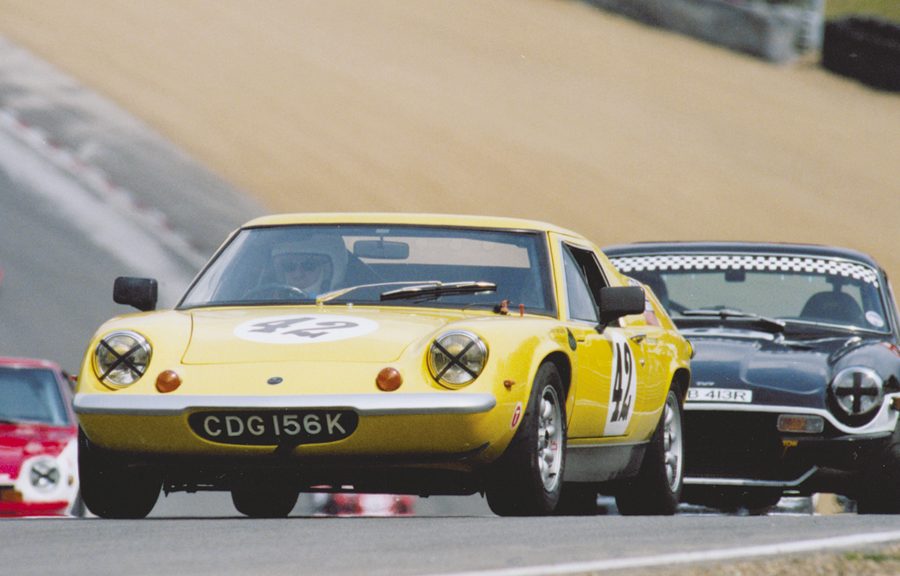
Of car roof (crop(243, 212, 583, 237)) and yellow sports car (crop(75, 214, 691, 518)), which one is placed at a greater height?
car roof (crop(243, 212, 583, 237))

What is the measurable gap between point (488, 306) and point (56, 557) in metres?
2.41

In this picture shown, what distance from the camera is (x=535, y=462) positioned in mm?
6828

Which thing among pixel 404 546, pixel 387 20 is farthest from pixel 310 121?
pixel 404 546

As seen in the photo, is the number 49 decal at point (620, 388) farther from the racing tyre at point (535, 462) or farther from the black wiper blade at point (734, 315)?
the black wiper blade at point (734, 315)

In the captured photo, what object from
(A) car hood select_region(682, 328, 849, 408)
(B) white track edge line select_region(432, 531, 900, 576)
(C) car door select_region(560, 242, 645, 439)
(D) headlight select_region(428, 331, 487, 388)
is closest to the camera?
(B) white track edge line select_region(432, 531, 900, 576)

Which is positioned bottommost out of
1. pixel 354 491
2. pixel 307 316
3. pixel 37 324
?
pixel 37 324

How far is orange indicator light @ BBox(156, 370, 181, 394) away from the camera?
21.9ft

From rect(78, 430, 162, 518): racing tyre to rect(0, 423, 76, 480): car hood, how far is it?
3.48 meters

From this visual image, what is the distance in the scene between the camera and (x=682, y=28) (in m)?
41.3

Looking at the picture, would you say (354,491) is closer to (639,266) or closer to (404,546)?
(404,546)

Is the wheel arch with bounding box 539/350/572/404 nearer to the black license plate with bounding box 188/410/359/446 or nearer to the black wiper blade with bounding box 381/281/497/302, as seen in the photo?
the black wiper blade with bounding box 381/281/497/302

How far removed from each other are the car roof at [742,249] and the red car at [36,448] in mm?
3390

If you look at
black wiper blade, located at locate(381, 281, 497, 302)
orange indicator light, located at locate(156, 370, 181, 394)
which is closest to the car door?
black wiper blade, located at locate(381, 281, 497, 302)

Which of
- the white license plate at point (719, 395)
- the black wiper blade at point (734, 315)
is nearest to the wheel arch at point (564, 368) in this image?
the white license plate at point (719, 395)
